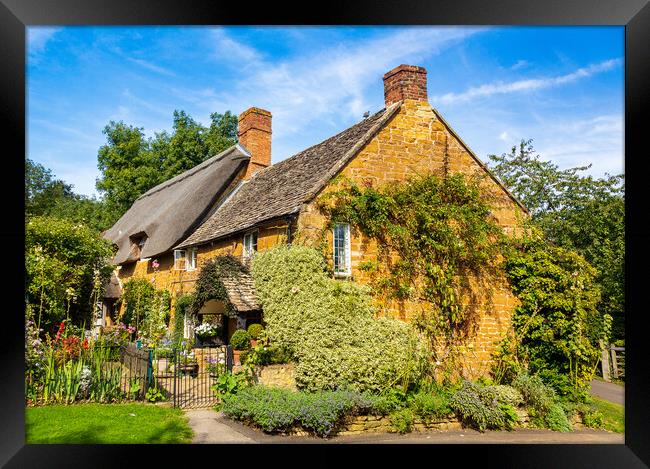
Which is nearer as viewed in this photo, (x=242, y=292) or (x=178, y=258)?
(x=242, y=292)

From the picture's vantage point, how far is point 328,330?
10414 mm

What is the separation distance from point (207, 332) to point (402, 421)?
702cm

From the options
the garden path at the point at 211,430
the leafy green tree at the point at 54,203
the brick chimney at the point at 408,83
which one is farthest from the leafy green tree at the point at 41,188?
the garden path at the point at 211,430

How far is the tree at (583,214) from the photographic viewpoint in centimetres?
1703

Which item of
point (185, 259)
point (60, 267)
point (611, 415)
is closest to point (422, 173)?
point (611, 415)

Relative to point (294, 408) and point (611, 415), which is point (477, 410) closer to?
point (294, 408)

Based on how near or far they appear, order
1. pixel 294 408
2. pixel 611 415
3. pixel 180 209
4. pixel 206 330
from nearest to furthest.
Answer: pixel 294 408
pixel 611 415
pixel 206 330
pixel 180 209

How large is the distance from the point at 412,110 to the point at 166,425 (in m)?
9.16

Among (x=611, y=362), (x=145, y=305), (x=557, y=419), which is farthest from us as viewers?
(x=145, y=305)

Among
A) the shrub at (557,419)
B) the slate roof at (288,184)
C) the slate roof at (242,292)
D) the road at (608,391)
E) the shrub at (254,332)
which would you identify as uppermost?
the slate roof at (288,184)

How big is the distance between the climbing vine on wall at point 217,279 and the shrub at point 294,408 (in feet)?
8.46

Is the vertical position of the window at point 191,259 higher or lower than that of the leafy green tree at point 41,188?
lower

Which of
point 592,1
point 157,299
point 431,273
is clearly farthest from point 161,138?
point 592,1

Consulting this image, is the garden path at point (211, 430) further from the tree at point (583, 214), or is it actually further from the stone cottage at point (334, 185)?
the tree at point (583, 214)
